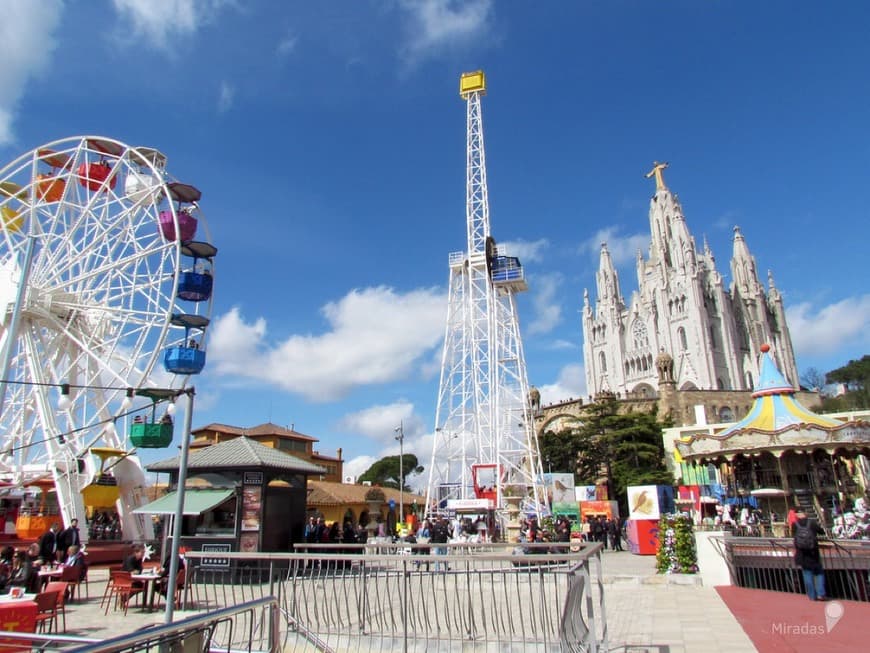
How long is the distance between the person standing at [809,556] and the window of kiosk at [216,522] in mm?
12465

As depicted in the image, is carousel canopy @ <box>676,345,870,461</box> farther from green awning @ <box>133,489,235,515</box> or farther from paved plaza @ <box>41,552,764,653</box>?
green awning @ <box>133,489,235,515</box>

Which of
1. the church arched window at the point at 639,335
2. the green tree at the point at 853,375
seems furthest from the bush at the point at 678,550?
the green tree at the point at 853,375

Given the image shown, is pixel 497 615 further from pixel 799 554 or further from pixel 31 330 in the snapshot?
pixel 31 330

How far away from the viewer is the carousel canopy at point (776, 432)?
2214 cm

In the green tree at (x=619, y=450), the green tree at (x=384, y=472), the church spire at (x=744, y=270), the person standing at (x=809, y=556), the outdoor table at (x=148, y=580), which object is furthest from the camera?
the green tree at (x=384, y=472)

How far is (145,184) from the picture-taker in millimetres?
23156

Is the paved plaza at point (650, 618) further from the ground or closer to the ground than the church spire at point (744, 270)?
closer to the ground

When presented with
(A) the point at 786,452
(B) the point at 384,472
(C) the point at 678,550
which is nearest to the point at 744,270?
(B) the point at 384,472

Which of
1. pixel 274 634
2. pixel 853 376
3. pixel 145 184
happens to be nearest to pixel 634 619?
pixel 274 634

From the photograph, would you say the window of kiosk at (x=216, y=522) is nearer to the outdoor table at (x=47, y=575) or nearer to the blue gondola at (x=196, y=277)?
the outdoor table at (x=47, y=575)

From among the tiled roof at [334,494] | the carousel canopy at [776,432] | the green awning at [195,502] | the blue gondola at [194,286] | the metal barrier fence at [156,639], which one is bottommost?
the metal barrier fence at [156,639]

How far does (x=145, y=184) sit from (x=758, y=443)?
25.4 metres

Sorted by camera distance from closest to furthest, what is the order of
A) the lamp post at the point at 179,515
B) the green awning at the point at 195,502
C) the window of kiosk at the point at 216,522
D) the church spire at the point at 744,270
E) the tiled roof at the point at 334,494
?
the lamp post at the point at 179,515, the green awning at the point at 195,502, the window of kiosk at the point at 216,522, the tiled roof at the point at 334,494, the church spire at the point at 744,270

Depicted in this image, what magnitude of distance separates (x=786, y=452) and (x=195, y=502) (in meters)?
20.9
